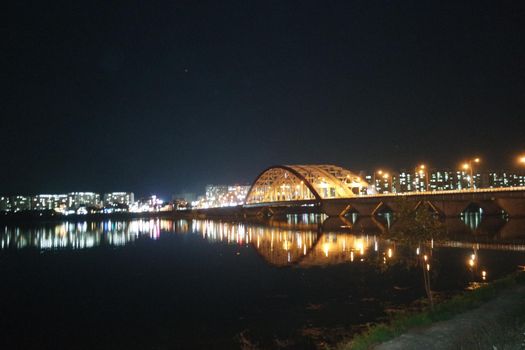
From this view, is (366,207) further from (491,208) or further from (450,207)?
(491,208)

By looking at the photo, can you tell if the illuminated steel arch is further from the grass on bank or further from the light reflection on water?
the grass on bank

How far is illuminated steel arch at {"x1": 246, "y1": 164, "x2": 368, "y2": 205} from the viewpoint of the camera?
108m

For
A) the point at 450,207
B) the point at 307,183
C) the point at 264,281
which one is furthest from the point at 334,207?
the point at 264,281

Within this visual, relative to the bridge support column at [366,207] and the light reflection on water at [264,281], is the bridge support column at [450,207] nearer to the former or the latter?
the bridge support column at [366,207]

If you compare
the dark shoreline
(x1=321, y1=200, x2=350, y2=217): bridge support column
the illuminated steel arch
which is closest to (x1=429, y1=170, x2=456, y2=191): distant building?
the dark shoreline

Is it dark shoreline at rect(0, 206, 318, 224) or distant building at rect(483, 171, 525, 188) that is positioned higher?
distant building at rect(483, 171, 525, 188)

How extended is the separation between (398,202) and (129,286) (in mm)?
20136

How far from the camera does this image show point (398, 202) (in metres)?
20.2

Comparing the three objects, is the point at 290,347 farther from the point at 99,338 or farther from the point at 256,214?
the point at 256,214

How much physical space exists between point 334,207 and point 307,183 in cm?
1007

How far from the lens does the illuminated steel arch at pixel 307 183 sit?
107812 millimetres

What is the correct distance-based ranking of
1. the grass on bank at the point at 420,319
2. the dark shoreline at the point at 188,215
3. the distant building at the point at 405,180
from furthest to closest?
the distant building at the point at 405,180 < the dark shoreline at the point at 188,215 < the grass on bank at the point at 420,319

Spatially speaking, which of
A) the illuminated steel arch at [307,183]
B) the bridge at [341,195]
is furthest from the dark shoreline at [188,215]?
the illuminated steel arch at [307,183]

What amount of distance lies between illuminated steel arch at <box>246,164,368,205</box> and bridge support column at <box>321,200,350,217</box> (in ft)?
6.22
